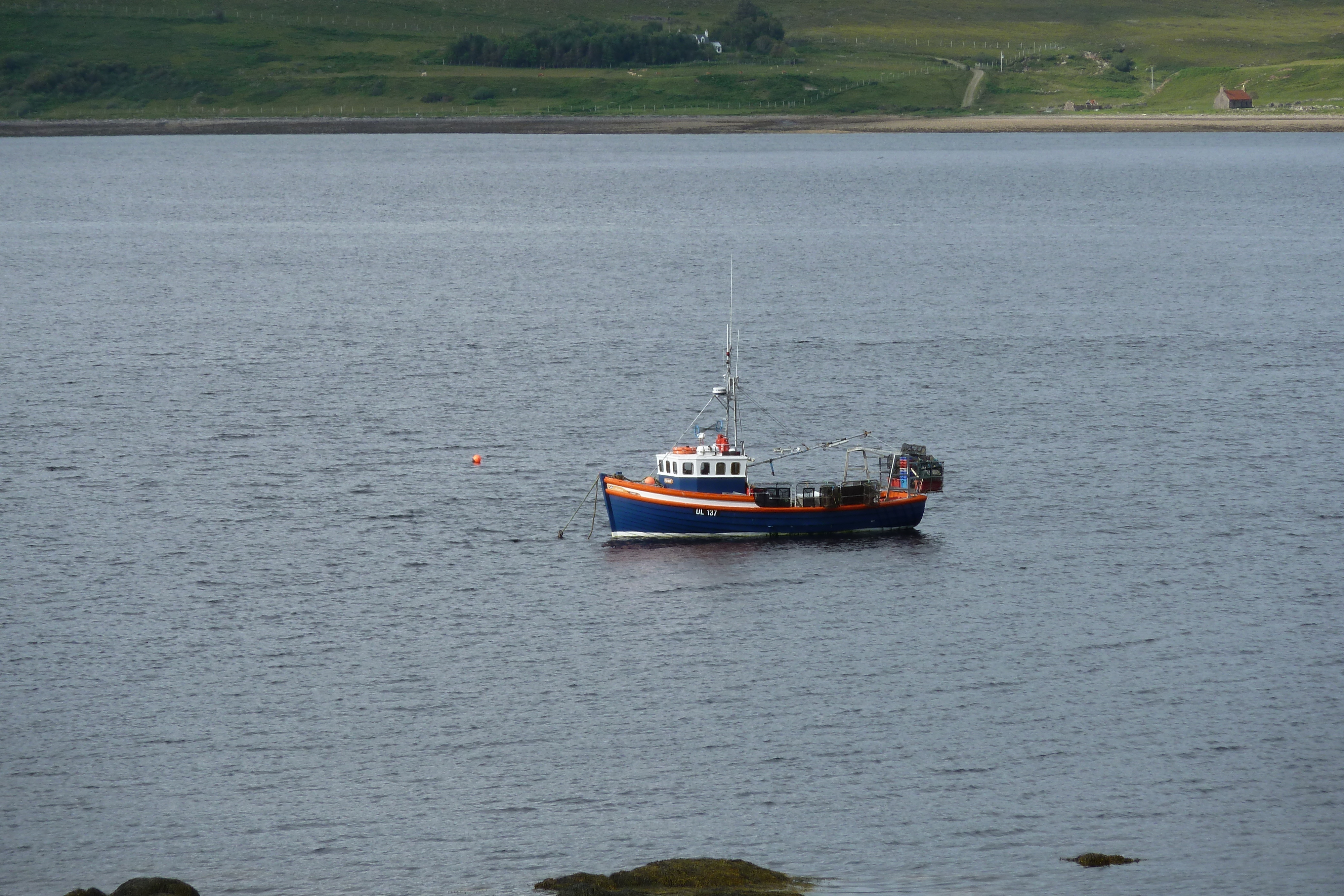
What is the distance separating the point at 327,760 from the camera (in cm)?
5869

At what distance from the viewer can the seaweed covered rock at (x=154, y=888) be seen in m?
44.7

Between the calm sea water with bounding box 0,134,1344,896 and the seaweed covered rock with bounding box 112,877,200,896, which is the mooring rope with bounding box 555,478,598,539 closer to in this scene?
the calm sea water with bounding box 0,134,1344,896

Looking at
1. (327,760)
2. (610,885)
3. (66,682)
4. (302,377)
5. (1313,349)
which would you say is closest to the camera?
(610,885)

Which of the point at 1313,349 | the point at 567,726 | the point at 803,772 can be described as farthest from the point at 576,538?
the point at 1313,349

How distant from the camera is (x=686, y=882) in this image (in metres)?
46.2

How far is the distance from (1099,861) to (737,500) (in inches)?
1487

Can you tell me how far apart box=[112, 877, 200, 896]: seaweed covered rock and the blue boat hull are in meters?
41.8

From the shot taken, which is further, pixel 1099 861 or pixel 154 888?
pixel 1099 861

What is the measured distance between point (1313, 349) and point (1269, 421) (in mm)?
31165

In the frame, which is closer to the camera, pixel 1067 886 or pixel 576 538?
pixel 1067 886

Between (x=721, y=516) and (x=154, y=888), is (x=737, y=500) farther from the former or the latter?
(x=154, y=888)

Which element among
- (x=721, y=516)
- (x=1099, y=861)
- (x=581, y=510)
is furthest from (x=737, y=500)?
(x=1099, y=861)

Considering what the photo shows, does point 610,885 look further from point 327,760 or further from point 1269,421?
point 1269,421

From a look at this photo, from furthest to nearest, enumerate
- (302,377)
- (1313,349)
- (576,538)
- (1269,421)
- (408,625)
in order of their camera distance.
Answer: (1313,349), (302,377), (1269,421), (576,538), (408,625)
